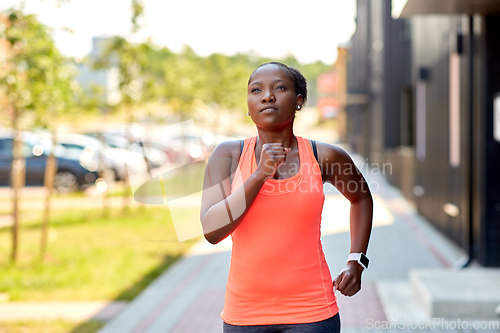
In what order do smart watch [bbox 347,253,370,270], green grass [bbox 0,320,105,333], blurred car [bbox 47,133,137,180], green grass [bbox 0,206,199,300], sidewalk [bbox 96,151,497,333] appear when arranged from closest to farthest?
smart watch [bbox 347,253,370,270] → green grass [bbox 0,320,105,333] → sidewalk [bbox 96,151,497,333] → green grass [bbox 0,206,199,300] → blurred car [bbox 47,133,137,180]

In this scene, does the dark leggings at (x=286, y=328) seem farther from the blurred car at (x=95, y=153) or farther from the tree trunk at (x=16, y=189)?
the blurred car at (x=95, y=153)

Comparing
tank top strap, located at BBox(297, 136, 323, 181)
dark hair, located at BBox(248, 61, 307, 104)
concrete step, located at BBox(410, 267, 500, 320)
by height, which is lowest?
concrete step, located at BBox(410, 267, 500, 320)

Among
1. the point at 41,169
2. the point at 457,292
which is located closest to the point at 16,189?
the point at 457,292

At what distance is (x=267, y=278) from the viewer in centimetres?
191

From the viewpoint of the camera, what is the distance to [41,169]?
16.4 metres

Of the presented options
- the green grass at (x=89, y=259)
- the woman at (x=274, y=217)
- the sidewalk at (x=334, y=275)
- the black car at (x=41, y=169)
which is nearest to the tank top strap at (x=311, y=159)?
the woman at (x=274, y=217)

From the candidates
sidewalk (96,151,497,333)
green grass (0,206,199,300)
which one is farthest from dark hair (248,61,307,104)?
sidewalk (96,151,497,333)

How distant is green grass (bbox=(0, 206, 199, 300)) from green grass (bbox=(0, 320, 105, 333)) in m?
0.82

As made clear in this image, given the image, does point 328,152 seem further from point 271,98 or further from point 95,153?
point 95,153

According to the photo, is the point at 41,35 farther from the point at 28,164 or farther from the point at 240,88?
the point at 240,88

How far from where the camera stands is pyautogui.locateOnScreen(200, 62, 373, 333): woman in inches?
73.4

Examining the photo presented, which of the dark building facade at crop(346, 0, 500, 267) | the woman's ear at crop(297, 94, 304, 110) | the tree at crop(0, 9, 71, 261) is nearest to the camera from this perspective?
the woman's ear at crop(297, 94, 304, 110)

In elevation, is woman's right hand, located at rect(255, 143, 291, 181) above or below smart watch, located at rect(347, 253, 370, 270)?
above

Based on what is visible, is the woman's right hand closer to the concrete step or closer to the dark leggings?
the dark leggings
